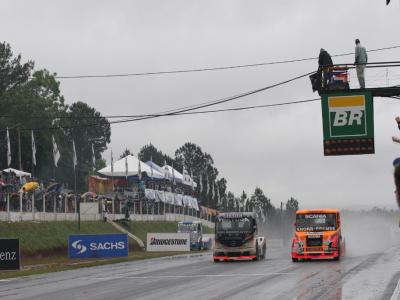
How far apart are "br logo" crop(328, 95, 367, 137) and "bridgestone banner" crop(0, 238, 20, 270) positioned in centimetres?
1631

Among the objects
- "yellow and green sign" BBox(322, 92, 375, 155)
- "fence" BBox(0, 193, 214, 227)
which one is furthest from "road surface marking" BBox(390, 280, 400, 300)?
"fence" BBox(0, 193, 214, 227)

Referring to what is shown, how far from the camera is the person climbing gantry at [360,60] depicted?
20.9 m

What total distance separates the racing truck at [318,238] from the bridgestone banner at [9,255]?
12341 mm

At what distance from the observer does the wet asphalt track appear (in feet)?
63.9

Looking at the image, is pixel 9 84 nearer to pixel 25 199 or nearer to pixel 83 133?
pixel 83 133

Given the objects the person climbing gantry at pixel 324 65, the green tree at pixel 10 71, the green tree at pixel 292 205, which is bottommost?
the green tree at pixel 292 205

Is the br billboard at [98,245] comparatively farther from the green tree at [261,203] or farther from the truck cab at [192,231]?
the green tree at [261,203]

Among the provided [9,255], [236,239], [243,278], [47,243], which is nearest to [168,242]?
Answer: [47,243]

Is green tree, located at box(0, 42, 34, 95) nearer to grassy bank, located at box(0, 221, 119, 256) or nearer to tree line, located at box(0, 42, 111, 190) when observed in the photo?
tree line, located at box(0, 42, 111, 190)

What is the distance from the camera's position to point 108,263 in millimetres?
39438

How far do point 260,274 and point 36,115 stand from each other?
71748 millimetres

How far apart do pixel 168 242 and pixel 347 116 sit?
36.9m

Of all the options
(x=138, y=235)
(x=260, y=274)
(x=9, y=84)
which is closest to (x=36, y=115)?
(x=9, y=84)

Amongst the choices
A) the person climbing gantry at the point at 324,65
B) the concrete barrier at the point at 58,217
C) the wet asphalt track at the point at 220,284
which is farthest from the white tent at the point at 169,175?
the person climbing gantry at the point at 324,65
